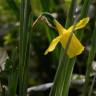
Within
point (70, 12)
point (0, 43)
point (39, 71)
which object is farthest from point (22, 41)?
point (0, 43)

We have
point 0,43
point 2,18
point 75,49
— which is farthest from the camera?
point 2,18

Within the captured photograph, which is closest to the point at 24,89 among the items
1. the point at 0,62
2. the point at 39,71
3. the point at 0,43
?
the point at 0,62

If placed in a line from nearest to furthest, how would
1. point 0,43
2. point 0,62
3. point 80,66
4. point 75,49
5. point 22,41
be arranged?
point 75,49, point 22,41, point 0,62, point 80,66, point 0,43

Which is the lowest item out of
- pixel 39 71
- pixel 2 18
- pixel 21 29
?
pixel 39 71

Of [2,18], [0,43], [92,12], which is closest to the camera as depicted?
[92,12]

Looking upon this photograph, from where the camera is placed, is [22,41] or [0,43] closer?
[22,41]

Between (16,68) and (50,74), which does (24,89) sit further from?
(50,74)

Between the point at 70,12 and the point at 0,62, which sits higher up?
the point at 70,12

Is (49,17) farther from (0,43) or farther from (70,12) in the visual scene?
(0,43)

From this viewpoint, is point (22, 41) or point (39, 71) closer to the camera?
point (22, 41)
